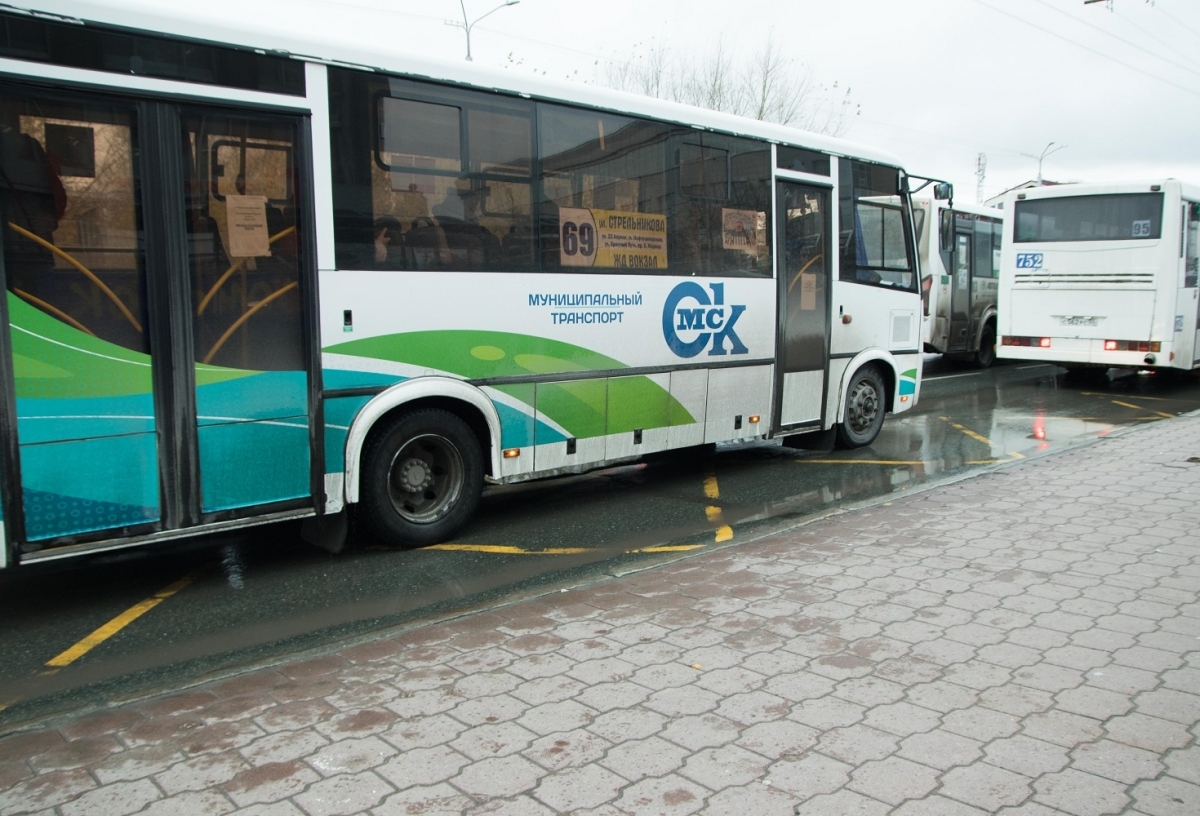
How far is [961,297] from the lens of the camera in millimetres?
19000

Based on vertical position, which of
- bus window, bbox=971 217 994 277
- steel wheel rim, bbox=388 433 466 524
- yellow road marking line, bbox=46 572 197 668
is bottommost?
yellow road marking line, bbox=46 572 197 668

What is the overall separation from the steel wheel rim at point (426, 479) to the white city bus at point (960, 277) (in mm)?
13521

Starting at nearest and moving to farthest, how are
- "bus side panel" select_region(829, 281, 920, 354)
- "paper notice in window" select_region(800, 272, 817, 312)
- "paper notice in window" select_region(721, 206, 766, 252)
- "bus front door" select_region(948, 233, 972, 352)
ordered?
"paper notice in window" select_region(721, 206, 766, 252) → "paper notice in window" select_region(800, 272, 817, 312) → "bus side panel" select_region(829, 281, 920, 354) → "bus front door" select_region(948, 233, 972, 352)

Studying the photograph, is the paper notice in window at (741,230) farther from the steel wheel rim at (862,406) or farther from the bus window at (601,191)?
the steel wheel rim at (862,406)

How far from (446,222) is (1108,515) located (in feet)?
17.2

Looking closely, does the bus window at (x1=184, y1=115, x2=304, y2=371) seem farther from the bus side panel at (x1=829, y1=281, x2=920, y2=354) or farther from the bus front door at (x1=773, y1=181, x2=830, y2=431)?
the bus side panel at (x1=829, y1=281, x2=920, y2=354)

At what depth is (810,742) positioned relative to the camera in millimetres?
3535

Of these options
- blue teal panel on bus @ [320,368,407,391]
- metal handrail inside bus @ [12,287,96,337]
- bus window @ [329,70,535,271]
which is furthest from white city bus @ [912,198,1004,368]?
metal handrail inside bus @ [12,287,96,337]

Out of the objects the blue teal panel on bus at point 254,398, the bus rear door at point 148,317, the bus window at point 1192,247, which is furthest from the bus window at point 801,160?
the bus window at point 1192,247

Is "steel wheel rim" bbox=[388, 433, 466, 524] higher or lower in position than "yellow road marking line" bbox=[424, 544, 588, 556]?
higher

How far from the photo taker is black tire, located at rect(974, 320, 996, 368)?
65.3ft

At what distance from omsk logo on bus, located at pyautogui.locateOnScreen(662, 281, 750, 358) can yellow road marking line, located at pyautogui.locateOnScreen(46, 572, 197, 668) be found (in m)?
4.11

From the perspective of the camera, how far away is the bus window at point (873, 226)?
9.60 meters

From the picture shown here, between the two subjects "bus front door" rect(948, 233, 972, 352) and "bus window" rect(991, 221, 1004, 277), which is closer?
"bus front door" rect(948, 233, 972, 352)
